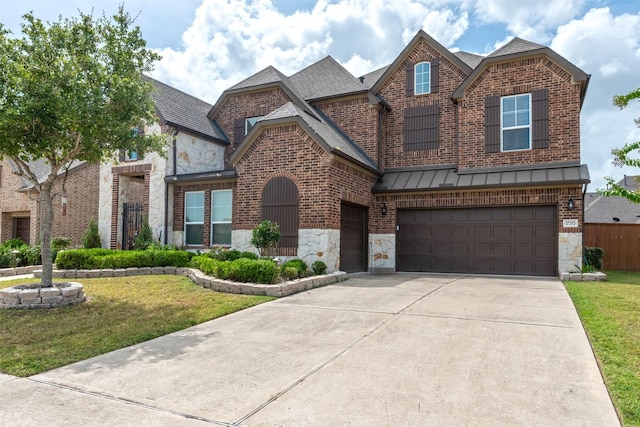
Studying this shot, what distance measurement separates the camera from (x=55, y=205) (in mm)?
18781

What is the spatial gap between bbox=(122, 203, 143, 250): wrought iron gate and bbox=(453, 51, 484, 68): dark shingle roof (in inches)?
559

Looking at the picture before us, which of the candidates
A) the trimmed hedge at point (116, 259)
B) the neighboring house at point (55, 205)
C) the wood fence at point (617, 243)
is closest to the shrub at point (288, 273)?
the trimmed hedge at point (116, 259)

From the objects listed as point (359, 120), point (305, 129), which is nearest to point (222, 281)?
point (305, 129)

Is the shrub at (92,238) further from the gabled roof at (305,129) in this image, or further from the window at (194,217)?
the gabled roof at (305,129)

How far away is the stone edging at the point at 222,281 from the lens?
9.24 metres

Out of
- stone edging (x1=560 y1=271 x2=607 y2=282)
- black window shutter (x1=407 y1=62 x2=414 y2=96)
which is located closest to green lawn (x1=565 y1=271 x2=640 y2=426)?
stone edging (x1=560 y1=271 x2=607 y2=282)

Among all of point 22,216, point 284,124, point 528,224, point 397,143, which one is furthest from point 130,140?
point 22,216

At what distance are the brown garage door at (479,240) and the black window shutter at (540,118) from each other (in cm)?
218

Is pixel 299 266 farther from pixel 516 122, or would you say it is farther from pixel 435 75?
pixel 435 75

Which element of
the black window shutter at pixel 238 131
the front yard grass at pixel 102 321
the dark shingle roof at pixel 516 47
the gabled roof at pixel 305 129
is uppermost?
the dark shingle roof at pixel 516 47

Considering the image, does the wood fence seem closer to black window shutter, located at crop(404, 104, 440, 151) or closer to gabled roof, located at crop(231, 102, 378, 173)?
black window shutter, located at crop(404, 104, 440, 151)

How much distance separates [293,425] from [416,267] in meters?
11.8

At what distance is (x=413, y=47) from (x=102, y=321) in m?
13.9

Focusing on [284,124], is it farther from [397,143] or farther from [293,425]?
[293,425]
